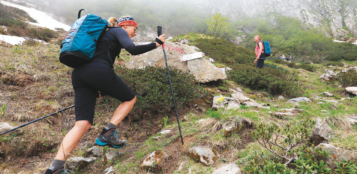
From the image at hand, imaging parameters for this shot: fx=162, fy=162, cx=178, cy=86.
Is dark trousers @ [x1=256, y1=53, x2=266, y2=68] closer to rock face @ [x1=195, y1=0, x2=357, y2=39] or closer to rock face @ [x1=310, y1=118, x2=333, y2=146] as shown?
rock face @ [x1=310, y1=118, x2=333, y2=146]

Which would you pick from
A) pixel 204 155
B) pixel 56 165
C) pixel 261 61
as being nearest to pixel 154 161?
pixel 204 155

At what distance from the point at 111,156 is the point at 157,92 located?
196cm

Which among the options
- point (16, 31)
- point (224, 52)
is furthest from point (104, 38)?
point (16, 31)

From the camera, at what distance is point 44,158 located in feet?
9.99

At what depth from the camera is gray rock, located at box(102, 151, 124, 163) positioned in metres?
2.71

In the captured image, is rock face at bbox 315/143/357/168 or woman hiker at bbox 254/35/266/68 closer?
rock face at bbox 315/143/357/168

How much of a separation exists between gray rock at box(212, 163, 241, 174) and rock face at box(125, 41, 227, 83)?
4397 millimetres

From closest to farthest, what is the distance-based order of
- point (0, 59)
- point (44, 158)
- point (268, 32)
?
point (44, 158) → point (0, 59) → point (268, 32)

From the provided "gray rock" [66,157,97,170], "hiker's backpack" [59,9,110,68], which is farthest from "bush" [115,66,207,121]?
"hiker's backpack" [59,9,110,68]

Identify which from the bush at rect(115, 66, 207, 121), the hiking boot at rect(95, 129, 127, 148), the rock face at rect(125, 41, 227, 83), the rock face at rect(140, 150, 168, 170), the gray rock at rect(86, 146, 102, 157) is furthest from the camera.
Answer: the rock face at rect(125, 41, 227, 83)

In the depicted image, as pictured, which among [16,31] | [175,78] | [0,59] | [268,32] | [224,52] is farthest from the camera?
[268,32]

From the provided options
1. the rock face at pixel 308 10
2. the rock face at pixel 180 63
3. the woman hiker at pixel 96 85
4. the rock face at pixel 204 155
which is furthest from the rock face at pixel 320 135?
the rock face at pixel 308 10

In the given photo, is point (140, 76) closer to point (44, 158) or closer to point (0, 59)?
point (44, 158)

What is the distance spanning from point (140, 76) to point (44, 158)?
117 inches
